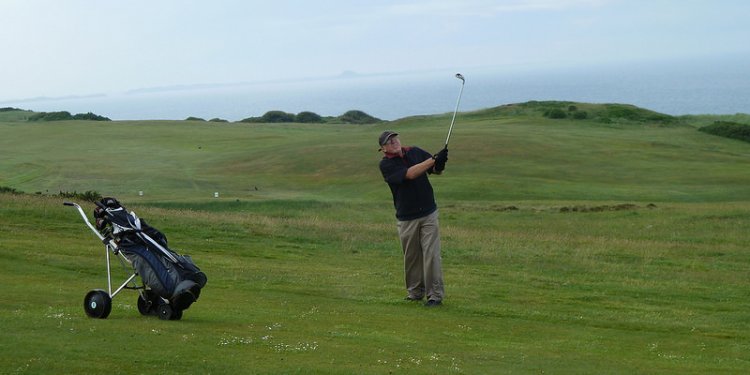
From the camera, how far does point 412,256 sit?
1753cm

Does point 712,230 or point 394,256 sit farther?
point 712,230

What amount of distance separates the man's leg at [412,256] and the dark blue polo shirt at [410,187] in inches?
8.1

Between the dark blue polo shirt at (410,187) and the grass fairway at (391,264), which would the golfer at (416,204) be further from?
the grass fairway at (391,264)

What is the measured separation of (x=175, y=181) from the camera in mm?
58500

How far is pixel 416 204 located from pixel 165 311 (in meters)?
5.18

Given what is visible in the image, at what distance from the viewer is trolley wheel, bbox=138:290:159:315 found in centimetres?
1400

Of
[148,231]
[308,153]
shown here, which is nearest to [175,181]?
[308,153]

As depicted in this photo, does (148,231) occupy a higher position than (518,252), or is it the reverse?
(148,231)

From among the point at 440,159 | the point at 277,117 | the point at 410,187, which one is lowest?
the point at 277,117

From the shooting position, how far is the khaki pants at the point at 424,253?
674 inches

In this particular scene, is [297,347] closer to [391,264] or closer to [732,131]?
[391,264]

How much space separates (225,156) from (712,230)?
148ft

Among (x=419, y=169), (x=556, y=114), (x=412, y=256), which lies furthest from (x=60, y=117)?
(x=419, y=169)

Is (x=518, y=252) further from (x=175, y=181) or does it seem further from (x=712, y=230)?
(x=175, y=181)
